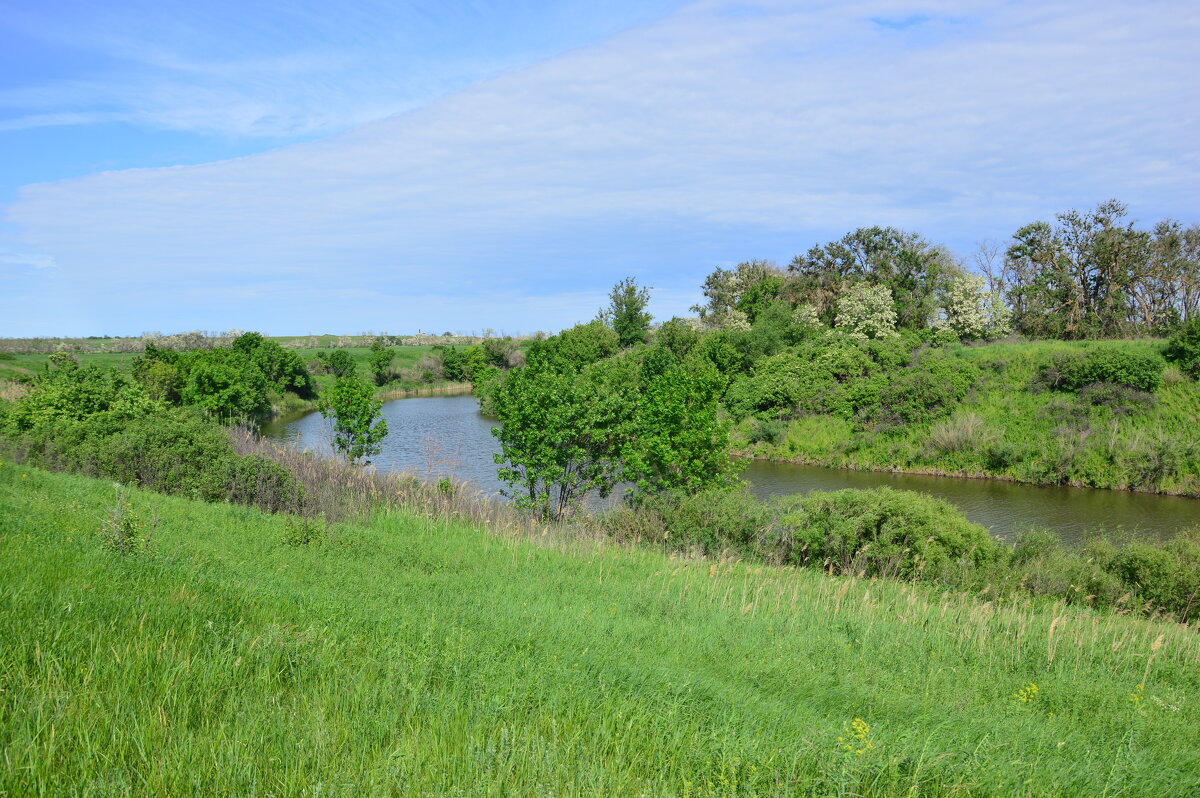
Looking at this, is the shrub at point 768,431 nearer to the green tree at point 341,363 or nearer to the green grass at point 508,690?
the green grass at point 508,690

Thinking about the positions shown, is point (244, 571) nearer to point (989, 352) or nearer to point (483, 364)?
point (989, 352)

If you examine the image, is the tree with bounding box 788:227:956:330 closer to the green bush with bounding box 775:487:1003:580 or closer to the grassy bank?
the grassy bank

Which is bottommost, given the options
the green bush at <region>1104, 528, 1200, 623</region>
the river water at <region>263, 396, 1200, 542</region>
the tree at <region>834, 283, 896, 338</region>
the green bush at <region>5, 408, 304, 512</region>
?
the river water at <region>263, 396, 1200, 542</region>

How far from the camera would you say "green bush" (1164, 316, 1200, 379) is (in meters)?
32.0

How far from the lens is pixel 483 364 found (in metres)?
88.8

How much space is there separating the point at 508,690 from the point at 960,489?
30.0 metres

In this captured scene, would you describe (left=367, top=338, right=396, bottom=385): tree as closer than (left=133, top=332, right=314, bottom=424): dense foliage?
No

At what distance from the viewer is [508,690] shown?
171 inches

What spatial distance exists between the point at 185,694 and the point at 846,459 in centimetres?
3700

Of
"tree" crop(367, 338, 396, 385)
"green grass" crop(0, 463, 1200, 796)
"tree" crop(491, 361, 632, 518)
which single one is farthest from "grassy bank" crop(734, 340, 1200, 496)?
"tree" crop(367, 338, 396, 385)

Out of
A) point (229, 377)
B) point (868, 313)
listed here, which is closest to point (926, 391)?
point (868, 313)

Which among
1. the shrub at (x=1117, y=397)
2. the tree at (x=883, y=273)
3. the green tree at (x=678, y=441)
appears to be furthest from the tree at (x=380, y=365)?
the shrub at (x=1117, y=397)

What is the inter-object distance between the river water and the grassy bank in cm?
95

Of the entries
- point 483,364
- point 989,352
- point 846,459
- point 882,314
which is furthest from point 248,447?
point 483,364
